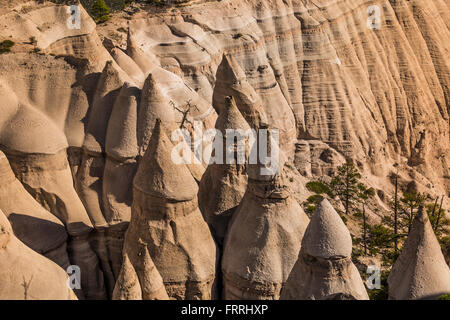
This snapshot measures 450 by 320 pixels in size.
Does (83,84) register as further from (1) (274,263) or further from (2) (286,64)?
(2) (286,64)

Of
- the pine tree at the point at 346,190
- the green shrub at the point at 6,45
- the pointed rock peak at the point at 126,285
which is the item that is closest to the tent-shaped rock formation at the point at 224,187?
the pointed rock peak at the point at 126,285

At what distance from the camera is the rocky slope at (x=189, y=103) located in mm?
16578

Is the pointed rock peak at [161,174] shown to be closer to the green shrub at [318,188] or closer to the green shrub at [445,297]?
the green shrub at [445,297]

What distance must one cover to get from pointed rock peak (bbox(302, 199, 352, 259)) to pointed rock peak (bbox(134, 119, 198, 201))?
4208 mm

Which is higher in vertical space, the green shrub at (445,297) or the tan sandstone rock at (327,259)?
the tan sandstone rock at (327,259)

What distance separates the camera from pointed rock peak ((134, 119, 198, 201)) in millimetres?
14805

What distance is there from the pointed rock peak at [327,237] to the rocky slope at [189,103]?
2513 mm

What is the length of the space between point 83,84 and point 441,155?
Result: 3617 cm

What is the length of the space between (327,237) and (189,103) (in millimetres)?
13205

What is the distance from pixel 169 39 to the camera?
34.1 m

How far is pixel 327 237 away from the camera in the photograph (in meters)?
12.0

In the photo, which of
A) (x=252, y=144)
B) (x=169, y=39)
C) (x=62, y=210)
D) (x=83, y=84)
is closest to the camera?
(x=252, y=144)
